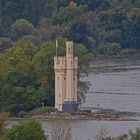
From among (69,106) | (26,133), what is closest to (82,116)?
(69,106)

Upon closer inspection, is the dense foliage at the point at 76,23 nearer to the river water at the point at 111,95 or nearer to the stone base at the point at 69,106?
the river water at the point at 111,95

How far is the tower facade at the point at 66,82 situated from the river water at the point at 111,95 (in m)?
1.18

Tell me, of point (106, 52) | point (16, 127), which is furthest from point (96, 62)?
point (16, 127)

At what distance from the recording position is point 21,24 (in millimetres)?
102625

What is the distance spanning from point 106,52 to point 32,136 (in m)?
56.8

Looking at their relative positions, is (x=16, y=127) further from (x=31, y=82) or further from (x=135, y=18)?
(x=135, y=18)

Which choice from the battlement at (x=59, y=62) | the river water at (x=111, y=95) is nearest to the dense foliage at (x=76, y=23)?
the river water at (x=111, y=95)

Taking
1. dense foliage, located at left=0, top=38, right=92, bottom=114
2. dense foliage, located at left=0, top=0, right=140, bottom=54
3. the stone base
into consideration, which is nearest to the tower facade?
the stone base

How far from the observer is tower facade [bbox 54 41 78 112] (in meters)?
62.2

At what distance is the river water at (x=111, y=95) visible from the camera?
55.5 m

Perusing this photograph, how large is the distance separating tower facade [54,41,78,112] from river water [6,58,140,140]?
1.18 meters

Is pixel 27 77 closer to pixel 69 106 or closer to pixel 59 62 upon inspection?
pixel 59 62

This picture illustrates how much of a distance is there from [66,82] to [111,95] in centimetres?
531

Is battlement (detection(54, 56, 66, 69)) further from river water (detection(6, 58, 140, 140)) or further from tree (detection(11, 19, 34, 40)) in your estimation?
tree (detection(11, 19, 34, 40))
